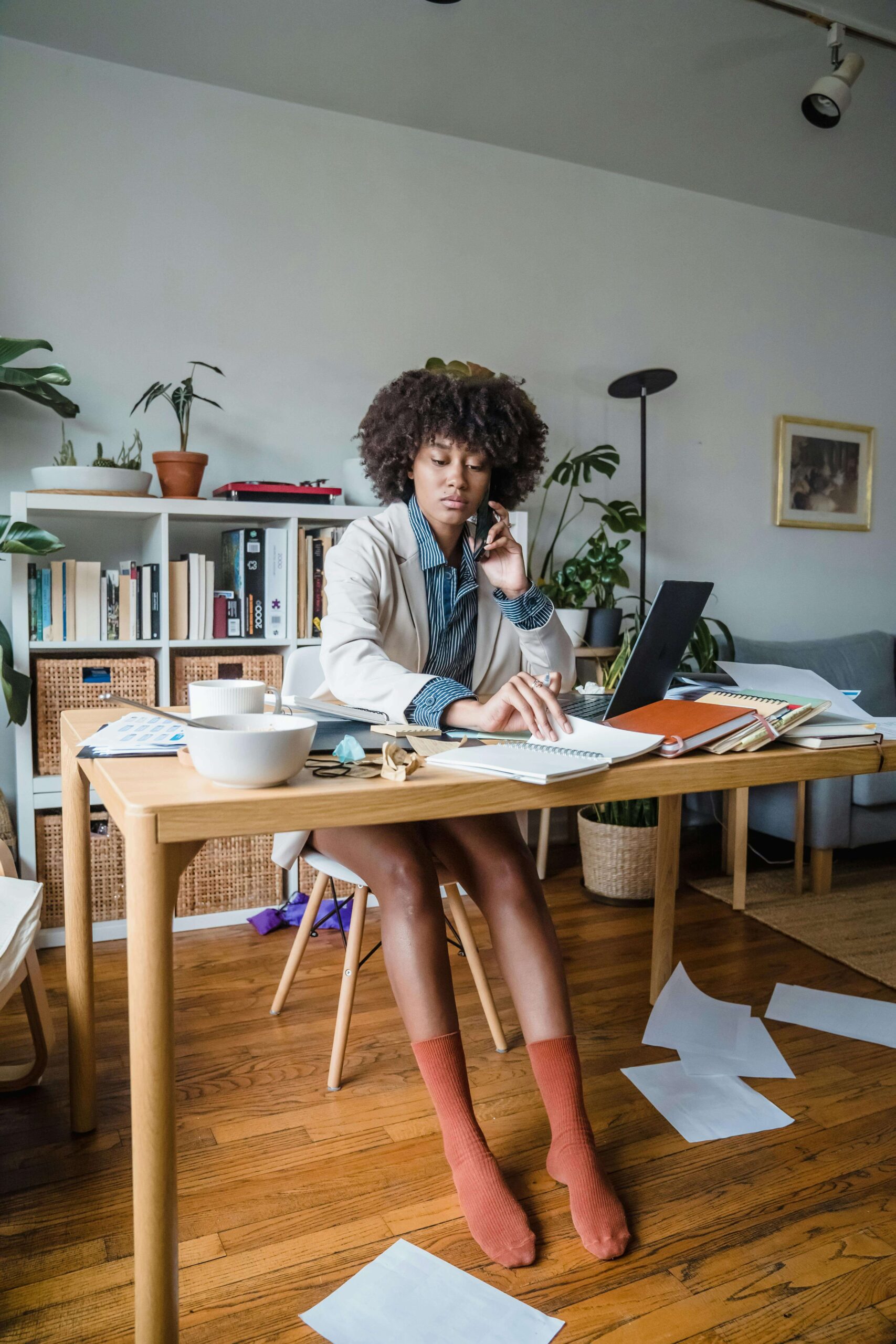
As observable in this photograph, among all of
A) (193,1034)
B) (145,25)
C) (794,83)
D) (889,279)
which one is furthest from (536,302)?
(193,1034)

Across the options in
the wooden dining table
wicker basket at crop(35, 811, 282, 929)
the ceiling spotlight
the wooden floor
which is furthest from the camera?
the ceiling spotlight

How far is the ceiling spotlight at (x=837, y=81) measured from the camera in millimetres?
2865

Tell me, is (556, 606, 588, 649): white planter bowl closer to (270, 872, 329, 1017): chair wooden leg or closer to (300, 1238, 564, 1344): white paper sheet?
(270, 872, 329, 1017): chair wooden leg

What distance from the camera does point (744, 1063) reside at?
172 cm

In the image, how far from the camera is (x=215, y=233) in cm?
277

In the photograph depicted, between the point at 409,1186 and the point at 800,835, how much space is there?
5.89 feet

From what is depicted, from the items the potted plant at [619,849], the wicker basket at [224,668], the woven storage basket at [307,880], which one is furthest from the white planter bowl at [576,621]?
the woven storage basket at [307,880]

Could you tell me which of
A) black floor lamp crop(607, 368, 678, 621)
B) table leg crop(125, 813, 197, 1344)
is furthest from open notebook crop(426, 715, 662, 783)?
black floor lamp crop(607, 368, 678, 621)

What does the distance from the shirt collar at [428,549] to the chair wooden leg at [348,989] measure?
1.97 ft

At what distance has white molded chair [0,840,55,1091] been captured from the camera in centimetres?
129

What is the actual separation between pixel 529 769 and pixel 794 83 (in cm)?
319

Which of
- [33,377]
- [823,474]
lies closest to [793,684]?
[33,377]

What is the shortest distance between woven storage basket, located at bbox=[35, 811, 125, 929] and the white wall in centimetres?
35

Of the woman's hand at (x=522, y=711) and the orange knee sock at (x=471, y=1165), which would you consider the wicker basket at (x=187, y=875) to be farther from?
the woman's hand at (x=522, y=711)
